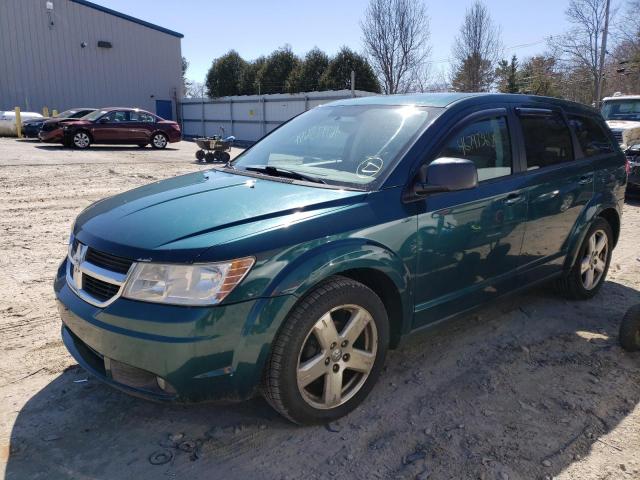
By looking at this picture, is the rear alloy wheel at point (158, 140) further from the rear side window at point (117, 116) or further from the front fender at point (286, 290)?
the front fender at point (286, 290)

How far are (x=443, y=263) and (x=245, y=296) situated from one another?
54.8 inches

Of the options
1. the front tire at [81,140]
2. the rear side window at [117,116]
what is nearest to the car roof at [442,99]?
the front tire at [81,140]

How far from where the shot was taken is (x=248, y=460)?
2.56 metres

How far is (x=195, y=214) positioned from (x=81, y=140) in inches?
745

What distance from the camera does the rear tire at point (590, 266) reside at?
4.58 m

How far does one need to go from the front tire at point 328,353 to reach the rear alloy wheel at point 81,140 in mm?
19190

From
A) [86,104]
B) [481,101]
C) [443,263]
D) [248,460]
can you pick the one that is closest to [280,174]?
[443,263]

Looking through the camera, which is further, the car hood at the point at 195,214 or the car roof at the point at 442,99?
the car roof at the point at 442,99

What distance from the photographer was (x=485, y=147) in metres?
3.59

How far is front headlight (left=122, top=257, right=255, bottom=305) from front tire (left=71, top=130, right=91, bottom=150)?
19126mm

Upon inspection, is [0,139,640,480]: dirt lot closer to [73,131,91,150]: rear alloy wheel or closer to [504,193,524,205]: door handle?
[504,193,524,205]: door handle

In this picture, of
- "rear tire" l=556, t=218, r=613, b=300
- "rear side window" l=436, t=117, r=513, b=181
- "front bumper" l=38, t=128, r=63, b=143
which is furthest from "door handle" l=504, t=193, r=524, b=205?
"front bumper" l=38, t=128, r=63, b=143

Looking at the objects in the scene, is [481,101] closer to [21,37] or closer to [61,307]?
[61,307]

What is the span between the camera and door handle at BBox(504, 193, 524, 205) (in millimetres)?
3596
